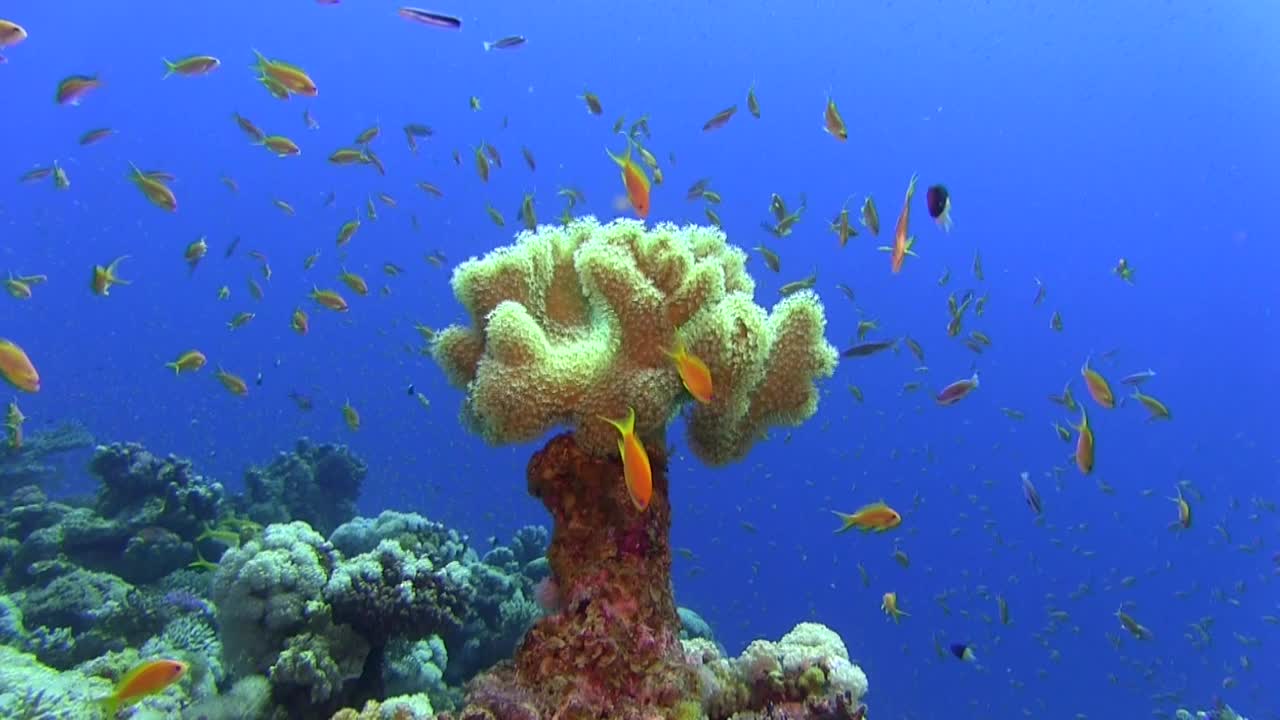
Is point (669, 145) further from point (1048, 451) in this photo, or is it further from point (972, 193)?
point (1048, 451)

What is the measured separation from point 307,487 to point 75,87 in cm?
672

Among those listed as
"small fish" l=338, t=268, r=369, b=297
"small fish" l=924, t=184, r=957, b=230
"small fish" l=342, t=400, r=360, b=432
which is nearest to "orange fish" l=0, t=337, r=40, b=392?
"small fish" l=338, t=268, r=369, b=297

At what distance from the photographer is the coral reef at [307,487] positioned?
11.7m

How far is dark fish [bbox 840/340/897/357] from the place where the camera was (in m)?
7.50

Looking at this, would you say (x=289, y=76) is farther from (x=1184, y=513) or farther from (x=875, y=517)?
(x=1184, y=513)

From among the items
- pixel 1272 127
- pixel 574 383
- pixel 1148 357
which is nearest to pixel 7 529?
pixel 574 383

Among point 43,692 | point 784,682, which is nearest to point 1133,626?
point 784,682

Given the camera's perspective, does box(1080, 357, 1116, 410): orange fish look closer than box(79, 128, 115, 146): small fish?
Yes

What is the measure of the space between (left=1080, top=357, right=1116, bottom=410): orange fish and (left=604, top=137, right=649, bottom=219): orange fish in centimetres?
404

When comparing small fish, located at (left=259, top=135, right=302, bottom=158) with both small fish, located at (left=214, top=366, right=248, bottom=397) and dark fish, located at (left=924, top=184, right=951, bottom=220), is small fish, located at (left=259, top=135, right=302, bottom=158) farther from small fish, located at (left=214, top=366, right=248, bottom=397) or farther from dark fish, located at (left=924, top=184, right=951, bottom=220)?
dark fish, located at (left=924, top=184, right=951, bottom=220)

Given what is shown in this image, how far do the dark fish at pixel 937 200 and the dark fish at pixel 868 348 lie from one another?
8.14 feet

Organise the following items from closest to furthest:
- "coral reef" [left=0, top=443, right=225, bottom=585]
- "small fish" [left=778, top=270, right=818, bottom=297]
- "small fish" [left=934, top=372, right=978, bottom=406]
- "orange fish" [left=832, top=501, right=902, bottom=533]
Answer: "orange fish" [left=832, top=501, right=902, bottom=533], "small fish" [left=934, top=372, right=978, bottom=406], "coral reef" [left=0, top=443, right=225, bottom=585], "small fish" [left=778, top=270, right=818, bottom=297]

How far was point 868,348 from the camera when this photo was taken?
A: 7.66 meters

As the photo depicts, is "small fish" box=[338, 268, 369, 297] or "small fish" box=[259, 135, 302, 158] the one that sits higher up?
"small fish" box=[259, 135, 302, 158]
